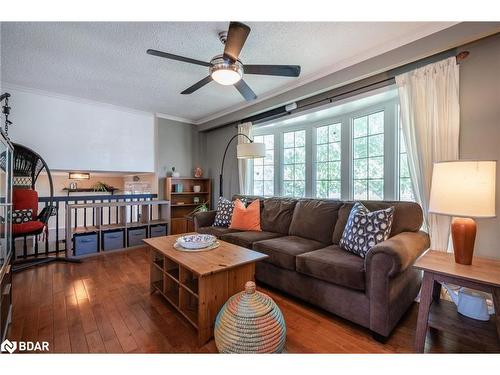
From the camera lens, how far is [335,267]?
179 centimetres

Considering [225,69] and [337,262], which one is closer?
[337,262]

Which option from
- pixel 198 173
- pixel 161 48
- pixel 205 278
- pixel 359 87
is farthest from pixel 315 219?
pixel 198 173

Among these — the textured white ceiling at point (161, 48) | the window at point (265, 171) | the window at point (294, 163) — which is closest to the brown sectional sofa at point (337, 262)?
the window at point (294, 163)

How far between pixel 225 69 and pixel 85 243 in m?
3.16

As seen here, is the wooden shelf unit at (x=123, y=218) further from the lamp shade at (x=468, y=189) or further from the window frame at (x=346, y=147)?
the lamp shade at (x=468, y=189)

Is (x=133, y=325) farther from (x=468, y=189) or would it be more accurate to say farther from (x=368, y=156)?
(x=368, y=156)

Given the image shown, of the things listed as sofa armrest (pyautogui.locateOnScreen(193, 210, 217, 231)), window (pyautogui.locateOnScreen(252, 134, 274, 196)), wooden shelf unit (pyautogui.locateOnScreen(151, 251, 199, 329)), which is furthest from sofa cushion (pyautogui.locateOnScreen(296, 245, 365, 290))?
window (pyautogui.locateOnScreen(252, 134, 274, 196))

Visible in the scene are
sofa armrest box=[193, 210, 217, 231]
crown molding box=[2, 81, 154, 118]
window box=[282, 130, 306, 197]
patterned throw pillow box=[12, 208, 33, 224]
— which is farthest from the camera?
window box=[282, 130, 306, 197]

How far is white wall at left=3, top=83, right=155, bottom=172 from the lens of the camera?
3363mm

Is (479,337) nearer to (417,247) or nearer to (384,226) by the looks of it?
(417,247)

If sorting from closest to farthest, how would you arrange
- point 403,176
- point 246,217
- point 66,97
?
point 403,176 → point 246,217 → point 66,97

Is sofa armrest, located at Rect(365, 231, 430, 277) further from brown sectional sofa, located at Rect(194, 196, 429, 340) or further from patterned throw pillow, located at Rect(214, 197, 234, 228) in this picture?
patterned throw pillow, located at Rect(214, 197, 234, 228)

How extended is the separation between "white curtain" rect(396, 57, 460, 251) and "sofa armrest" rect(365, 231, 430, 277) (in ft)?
1.62
